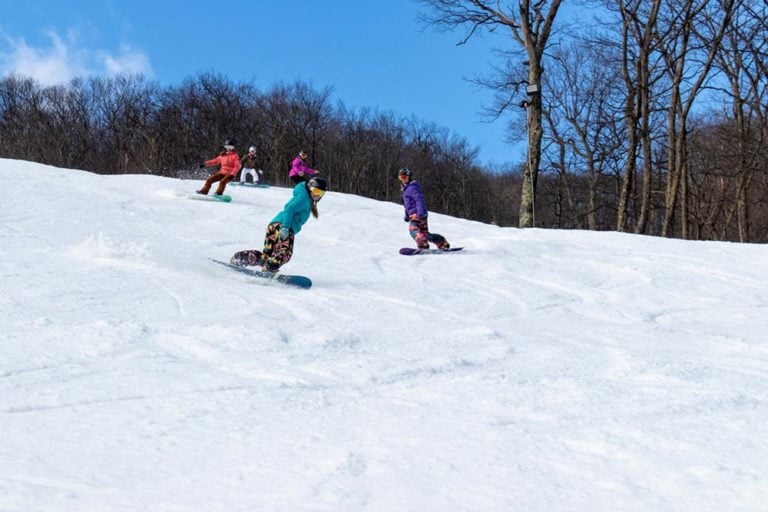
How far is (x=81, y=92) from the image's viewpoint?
164 feet

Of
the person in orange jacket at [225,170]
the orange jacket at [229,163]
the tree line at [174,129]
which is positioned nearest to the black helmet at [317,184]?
the person in orange jacket at [225,170]

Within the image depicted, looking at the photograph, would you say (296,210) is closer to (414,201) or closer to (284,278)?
(284,278)

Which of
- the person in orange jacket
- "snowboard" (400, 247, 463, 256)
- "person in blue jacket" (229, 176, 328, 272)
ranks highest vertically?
the person in orange jacket

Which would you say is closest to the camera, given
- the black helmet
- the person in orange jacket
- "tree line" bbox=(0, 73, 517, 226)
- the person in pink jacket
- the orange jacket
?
the black helmet

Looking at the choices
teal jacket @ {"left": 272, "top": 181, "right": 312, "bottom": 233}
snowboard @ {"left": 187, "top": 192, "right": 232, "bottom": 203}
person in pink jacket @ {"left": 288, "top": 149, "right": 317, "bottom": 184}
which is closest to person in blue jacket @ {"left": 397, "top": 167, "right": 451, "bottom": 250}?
teal jacket @ {"left": 272, "top": 181, "right": 312, "bottom": 233}

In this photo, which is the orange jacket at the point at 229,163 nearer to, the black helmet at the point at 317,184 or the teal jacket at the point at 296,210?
the teal jacket at the point at 296,210

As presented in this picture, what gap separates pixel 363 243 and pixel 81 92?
46.7 m

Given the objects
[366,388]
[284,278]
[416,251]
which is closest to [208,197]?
[416,251]

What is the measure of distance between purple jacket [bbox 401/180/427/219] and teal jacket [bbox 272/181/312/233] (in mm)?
3487

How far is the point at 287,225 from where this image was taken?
25.2 ft

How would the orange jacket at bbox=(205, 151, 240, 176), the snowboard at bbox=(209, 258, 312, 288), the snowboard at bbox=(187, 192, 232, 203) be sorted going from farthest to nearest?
the orange jacket at bbox=(205, 151, 240, 176), the snowboard at bbox=(187, 192, 232, 203), the snowboard at bbox=(209, 258, 312, 288)

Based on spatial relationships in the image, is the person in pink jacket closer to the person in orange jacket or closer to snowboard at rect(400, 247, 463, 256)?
the person in orange jacket

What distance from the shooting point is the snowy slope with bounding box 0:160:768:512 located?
2438mm

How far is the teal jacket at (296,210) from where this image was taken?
7684 mm
